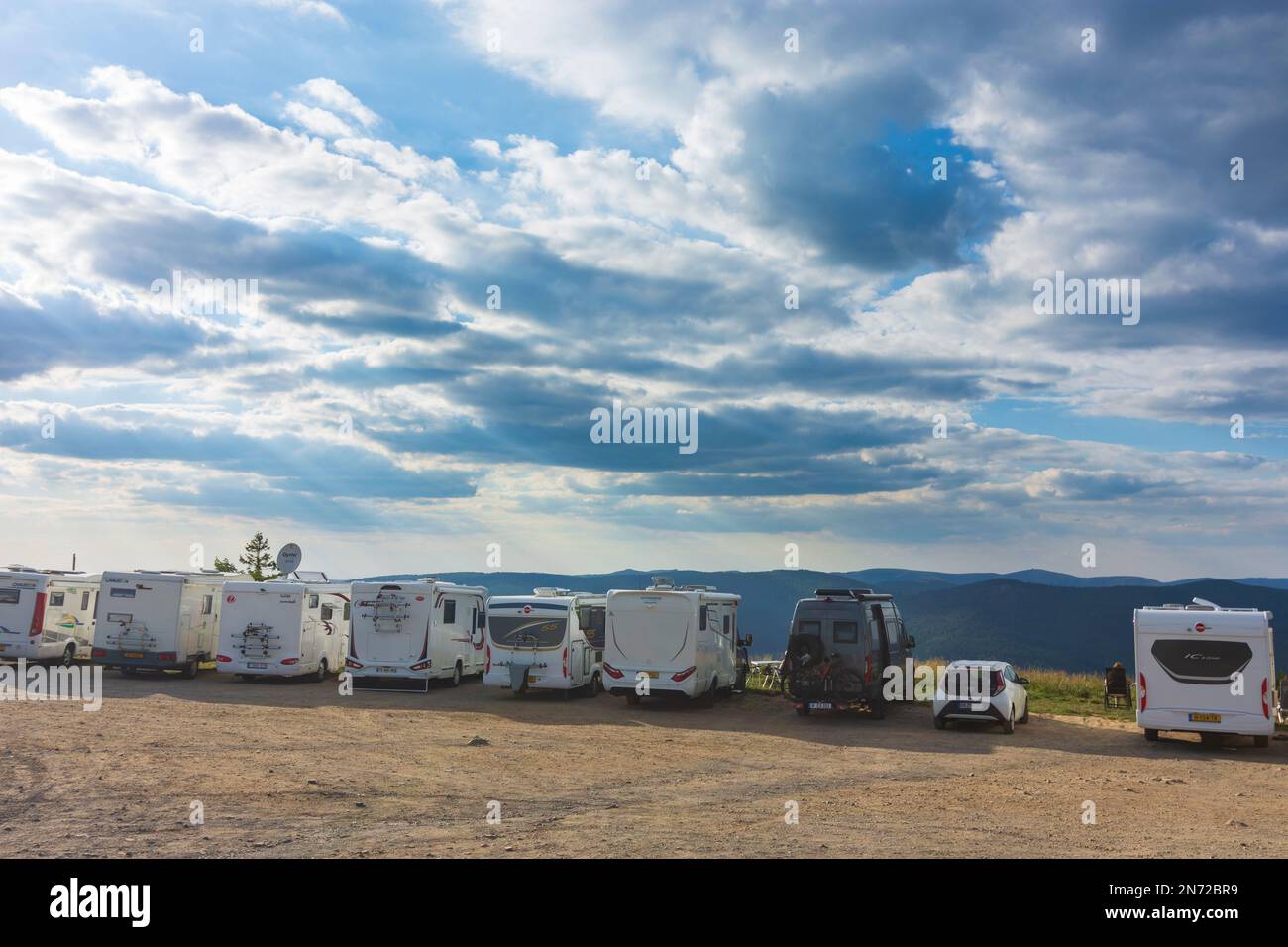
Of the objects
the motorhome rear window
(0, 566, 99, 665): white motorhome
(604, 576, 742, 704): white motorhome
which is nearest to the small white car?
(604, 576, 742, 704): white motorhome

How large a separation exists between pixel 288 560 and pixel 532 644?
502 inches

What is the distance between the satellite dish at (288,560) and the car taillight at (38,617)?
22.6 feet

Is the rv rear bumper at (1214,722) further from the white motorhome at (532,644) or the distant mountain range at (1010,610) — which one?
the distant mountain range at (1010,610)

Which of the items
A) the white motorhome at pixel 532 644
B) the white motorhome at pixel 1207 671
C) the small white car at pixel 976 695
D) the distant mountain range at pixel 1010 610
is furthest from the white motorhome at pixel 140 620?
the distant mountain range at pixel 1010 610

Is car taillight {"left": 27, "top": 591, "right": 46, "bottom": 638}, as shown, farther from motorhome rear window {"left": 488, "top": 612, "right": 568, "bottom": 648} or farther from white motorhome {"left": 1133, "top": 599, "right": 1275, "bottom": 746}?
white motorhome {"left": 1133, "top": 599, "right": 1275, "bottom": 746}

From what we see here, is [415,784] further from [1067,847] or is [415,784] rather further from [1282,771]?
[1282,771]

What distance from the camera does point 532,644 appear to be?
2414 cm

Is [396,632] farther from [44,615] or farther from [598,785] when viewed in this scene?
[598,785]

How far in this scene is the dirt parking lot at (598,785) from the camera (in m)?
9.48

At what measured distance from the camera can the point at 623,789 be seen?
1288cm

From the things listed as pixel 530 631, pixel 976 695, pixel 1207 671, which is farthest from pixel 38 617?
Result: pixel 1207 671

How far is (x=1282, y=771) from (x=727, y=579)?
161m
